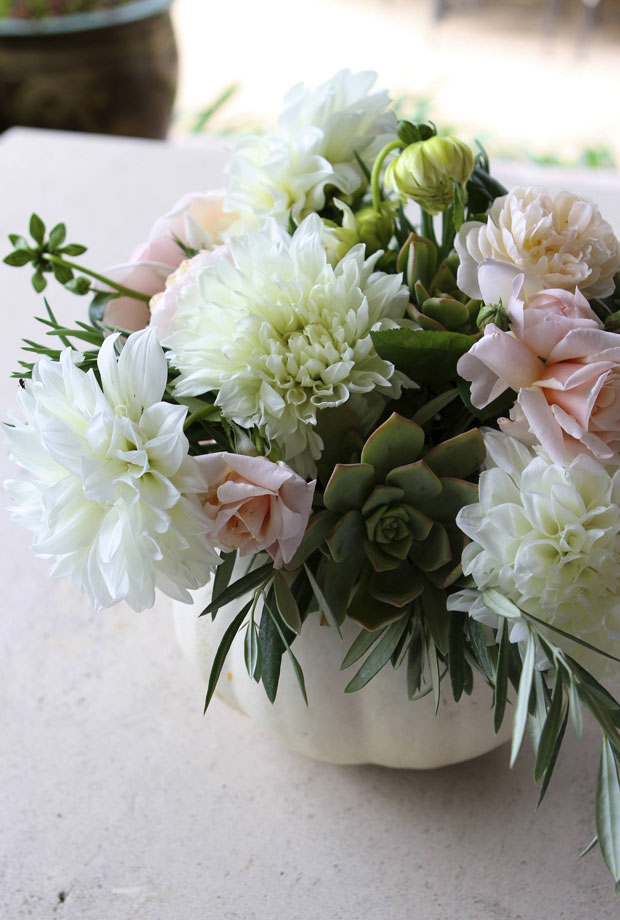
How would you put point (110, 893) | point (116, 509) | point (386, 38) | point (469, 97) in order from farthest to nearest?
point (386, 38) → point (469, 97) → point (110, 893) → point (116, 509)

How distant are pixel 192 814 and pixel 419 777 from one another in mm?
129

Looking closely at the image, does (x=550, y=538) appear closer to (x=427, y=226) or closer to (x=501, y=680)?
(x=501, y=680)

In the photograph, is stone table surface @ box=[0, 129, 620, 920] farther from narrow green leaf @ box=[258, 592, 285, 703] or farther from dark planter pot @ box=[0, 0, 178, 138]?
dark planter pot @ box=[0, 0, 178, 138]

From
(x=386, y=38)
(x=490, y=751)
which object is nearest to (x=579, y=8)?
(x=386, y=38)

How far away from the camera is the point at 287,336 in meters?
0.42

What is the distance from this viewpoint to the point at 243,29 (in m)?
3.69

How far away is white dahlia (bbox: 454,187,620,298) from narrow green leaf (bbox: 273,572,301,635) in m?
0.15

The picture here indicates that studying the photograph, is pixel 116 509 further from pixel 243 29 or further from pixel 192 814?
pixel 243 29

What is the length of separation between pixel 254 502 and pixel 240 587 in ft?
0.18

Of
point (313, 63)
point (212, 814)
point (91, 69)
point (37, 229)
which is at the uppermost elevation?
point (37, 229)

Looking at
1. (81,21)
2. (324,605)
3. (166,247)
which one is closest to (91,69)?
(81,21)

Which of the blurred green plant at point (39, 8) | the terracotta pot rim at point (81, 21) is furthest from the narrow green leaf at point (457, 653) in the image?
the blurred green plant at point (39, 8)

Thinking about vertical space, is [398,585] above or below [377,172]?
below

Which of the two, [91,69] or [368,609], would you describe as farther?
[91,69]
